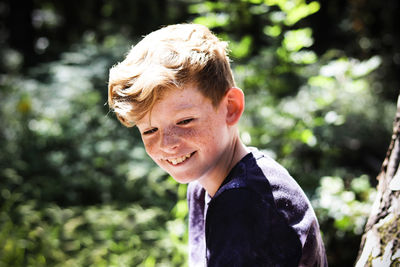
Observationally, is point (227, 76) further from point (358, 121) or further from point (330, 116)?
point (358, 121)

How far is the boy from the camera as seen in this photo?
978 millimetres

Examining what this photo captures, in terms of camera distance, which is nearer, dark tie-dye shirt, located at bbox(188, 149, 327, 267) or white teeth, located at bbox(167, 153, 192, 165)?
dark tie-dye shirt, located at bbox(188, 149, 327, 267)

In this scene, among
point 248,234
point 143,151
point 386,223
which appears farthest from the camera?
point 143,151

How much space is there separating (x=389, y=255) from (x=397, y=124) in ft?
1.55

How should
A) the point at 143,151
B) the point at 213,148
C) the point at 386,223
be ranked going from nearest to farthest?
1. the point at 386,223
2. the point at 213,148
3. the point at 143,151

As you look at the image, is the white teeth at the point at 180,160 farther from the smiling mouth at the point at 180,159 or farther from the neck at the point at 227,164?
the neck at the point at 227,164

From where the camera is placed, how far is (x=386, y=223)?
1062 mm

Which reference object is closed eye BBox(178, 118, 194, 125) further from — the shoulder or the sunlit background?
the sunlit background

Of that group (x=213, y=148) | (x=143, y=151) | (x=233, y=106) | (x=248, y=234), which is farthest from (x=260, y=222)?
(x=143, y=151)

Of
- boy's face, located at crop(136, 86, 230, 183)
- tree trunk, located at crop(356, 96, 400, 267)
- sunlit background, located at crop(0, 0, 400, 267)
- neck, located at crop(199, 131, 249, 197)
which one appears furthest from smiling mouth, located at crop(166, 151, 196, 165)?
sunlit background, located at crop(0, 0, 400, 267)

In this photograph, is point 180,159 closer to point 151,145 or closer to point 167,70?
point 151,145

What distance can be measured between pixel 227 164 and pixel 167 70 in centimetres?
38

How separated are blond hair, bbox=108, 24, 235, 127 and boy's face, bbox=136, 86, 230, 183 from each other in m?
0.03

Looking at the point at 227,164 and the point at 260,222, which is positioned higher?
the point at 227,164
